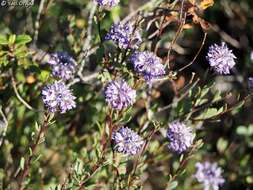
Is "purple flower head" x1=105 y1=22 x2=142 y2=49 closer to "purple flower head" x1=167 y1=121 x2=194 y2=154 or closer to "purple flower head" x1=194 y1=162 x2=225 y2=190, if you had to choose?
"purple flower head" x1=167 y1=121 x2=194 y2=154

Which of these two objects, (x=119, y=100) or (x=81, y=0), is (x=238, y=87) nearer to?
(x=81, y=0)

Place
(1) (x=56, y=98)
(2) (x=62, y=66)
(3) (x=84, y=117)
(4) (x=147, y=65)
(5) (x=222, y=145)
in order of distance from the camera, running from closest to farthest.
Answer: (1) (x=56, y=98) < (4) (x=147, y=65) < (2) (x=62, y=66) < (3) (x=84, y=117) < (5) (x=222, y=145)

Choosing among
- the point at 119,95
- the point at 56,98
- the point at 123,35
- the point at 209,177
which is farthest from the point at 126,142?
the point at 209,177

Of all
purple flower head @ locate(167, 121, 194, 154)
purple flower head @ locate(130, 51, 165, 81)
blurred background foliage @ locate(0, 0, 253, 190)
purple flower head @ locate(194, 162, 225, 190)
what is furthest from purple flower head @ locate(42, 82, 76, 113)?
purple flower head @ locate(194, 162, 225, 190)

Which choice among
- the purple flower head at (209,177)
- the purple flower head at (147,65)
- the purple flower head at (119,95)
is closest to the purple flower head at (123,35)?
the purple flower head at (147,65)

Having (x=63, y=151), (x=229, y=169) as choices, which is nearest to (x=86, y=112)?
(x=63, y=151)

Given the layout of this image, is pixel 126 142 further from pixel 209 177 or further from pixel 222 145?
pixel 222 145
